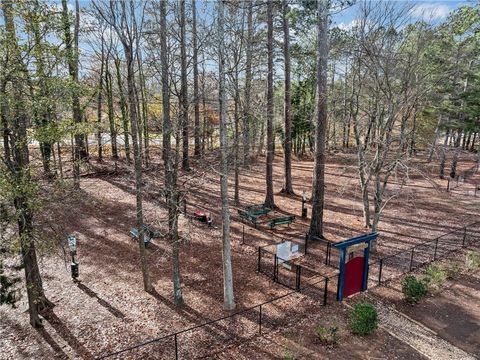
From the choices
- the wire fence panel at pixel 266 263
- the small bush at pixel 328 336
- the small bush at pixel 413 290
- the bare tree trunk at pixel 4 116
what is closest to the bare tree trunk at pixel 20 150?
the bare tree trunk at pixel 4 116

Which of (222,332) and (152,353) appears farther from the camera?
(222,332)

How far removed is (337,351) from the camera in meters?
7.43

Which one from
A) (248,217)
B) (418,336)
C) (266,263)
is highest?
(248,217)

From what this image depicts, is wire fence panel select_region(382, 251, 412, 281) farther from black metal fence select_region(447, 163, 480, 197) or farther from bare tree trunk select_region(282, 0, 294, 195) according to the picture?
black metal fence select_region(447, 163, 480, 197)

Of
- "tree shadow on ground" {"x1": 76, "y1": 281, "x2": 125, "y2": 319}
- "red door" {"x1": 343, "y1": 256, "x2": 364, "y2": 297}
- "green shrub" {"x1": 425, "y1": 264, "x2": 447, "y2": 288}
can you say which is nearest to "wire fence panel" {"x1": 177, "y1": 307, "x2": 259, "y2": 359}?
"tree shadow on ground" {"x1": 76, "y1": 281, "x2": 125, "y2": 319}

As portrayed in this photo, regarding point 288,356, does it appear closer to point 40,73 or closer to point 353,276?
point 353,276

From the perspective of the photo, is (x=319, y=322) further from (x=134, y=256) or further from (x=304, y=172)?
(x=304, y=172)

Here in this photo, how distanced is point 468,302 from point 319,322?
15.5 ft

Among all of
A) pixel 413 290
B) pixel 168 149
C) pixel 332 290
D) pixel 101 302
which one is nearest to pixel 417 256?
pixel 413 290

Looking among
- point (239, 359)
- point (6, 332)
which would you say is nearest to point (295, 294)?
point (239, 359)

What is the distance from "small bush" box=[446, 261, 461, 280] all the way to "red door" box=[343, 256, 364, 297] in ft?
11.4

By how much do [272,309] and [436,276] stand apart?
18.3ft

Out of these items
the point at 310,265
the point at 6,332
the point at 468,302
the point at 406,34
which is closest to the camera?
the point at 6,332

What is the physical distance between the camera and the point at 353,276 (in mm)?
9789
